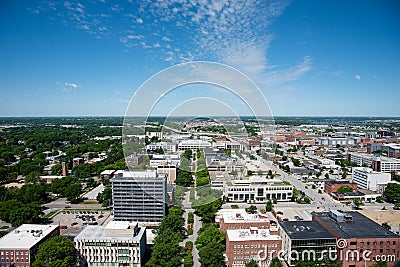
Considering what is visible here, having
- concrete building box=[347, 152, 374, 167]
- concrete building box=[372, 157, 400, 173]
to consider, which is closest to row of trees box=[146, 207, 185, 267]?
concrete building box=[372, 157, 400, 173]

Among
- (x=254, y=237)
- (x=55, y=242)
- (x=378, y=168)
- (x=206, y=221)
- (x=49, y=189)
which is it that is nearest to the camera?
(x=55, y=242)

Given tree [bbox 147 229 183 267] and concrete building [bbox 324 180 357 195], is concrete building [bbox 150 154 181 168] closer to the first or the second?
tree [bbox 147 229 183 267]

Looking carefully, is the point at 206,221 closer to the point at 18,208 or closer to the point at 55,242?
the point at 55,242

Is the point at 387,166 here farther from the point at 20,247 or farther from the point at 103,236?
the point at 20,247

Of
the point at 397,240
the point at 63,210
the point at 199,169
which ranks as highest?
the point at 199,169

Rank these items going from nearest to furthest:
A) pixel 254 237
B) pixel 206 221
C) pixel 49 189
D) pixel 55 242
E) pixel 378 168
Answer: pixel 55 242 < pixel 254 237 < pixel 206 221 < pixel 49 189 < pixel 378 168

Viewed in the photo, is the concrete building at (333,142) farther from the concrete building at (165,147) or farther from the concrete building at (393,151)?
the concrete building at (165,147)

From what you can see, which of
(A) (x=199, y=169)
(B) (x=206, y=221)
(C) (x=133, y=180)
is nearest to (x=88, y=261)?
(C) (x=133, y=180)
